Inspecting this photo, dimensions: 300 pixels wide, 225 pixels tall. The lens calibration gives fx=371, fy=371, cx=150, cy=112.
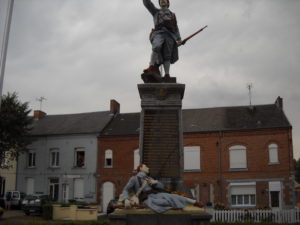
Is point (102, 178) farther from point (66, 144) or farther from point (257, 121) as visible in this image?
point (257, 121)

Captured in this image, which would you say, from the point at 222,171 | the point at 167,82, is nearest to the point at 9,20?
the point at 167,82

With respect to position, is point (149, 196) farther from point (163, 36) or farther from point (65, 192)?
point (65, 192)

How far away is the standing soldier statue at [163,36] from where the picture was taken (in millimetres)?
9586

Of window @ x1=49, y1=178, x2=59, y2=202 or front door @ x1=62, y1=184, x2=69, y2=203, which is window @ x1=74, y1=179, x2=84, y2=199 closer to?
front door @ x1=62, y1=184, x2=69, y2=203

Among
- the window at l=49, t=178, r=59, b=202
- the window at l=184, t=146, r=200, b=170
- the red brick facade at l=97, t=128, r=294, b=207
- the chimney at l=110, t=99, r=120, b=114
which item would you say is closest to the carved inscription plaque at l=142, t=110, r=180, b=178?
the red brick facade at l=97, t=128, r=294, b=207

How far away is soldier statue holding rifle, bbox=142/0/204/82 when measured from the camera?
31.4 ft

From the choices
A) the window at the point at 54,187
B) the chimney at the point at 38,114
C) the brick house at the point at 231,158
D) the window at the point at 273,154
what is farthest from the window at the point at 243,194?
the chimney at the point at 38,114

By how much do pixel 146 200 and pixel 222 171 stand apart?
79.0 feet

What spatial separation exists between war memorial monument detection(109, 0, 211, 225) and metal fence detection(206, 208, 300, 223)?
41.3 ft

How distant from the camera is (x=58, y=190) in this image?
34688 millimetres

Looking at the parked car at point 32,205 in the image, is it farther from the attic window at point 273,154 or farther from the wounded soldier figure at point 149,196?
the wounded soldier figure at point 149,196

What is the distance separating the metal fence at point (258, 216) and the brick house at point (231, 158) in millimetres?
8066

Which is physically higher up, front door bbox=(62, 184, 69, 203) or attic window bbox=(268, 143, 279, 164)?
attic window bbox=(268, 143, 279, 164)

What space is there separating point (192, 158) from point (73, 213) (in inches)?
482
